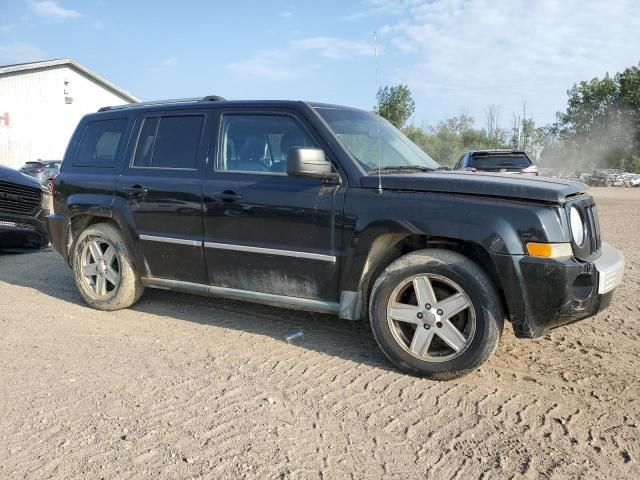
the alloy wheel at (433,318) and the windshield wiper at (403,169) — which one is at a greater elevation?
the windshield wiper at (403,169)

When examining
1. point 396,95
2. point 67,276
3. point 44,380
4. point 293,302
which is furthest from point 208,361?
point 396,95

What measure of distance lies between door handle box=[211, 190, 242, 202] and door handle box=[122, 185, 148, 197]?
31.3 inches

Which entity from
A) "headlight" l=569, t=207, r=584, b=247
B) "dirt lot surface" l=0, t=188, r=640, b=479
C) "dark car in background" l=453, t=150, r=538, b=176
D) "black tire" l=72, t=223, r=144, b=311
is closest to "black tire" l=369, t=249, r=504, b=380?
"dirt lot surface" l=0, t=188, r=640, b=479

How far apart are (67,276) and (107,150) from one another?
2281 millimetres

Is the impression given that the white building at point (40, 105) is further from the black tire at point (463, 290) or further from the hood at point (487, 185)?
the black tire at point (463, 290)

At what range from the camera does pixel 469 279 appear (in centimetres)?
339

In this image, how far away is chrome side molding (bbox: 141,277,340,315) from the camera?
399 cm

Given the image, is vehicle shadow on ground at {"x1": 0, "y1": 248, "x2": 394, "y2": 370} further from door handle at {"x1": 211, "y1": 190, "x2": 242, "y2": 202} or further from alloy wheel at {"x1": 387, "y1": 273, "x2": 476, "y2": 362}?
door handle at {"x1": 211, "y1": 190, "x2": 242, "y2": 202}

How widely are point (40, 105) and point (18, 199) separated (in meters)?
28.6

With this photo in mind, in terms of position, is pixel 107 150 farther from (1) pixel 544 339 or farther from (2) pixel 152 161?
(1) pixel 544 339

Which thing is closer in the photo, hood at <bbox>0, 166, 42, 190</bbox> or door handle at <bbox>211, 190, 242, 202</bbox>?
door handle at <bbox>211, 190, 242, 202</bbox>

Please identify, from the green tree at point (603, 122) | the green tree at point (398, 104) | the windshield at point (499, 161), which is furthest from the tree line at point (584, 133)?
the windshield at point (499, 161)

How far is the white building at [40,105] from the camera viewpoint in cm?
3020

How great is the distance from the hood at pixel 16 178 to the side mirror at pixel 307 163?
558cm
